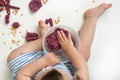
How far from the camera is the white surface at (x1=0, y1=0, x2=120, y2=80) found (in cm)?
112

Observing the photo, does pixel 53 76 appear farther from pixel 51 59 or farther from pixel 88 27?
pixel 88 27

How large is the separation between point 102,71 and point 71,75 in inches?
5.3

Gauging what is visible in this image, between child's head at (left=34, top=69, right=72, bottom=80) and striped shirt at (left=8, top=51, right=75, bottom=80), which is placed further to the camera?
striped shirt at (left=8, top=51, right=75, bottom=80)

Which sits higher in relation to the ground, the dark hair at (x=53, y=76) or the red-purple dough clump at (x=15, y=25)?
the red-purple dough clump at (x=15, y=25)

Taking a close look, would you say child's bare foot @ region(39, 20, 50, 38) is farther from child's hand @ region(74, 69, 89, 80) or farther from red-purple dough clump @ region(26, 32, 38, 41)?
child's hand @ region(74, 69, 89, 80)

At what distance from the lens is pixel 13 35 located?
1.15 meters

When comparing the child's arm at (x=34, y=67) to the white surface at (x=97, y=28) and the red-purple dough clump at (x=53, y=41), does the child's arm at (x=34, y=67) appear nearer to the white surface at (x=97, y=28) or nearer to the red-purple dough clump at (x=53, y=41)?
the red-purple dough clump at (x=53, y=41)

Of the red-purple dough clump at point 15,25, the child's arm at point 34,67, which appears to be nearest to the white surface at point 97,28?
the red-purple dough clump at point 15,25

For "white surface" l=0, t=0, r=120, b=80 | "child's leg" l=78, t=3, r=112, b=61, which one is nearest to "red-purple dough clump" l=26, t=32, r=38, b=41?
"white surface" l=0, t=0, r=120, b=80

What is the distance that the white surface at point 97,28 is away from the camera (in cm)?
112

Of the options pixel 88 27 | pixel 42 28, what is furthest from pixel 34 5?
pixel 88 27

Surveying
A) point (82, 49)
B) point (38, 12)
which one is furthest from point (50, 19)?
point (82, 49)

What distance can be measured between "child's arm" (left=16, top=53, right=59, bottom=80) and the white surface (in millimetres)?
127

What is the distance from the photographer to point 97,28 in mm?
1135
